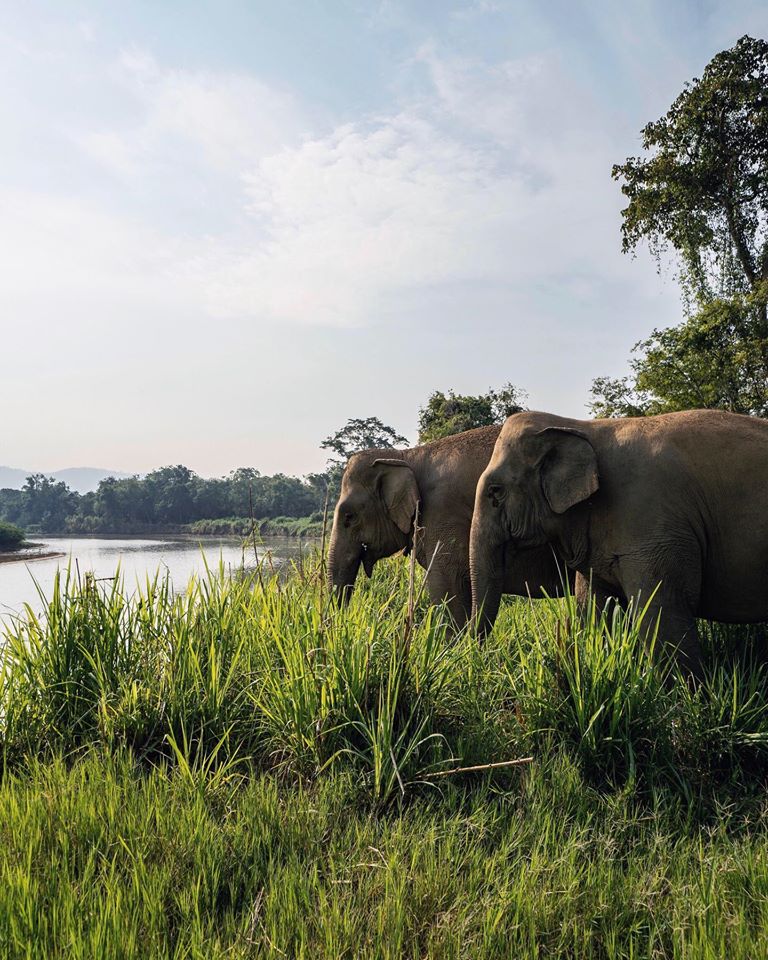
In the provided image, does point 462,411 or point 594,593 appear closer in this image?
point 594,593

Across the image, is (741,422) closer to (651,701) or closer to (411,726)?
(651,701)

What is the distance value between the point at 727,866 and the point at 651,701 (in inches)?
37.4

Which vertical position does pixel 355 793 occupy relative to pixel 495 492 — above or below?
below

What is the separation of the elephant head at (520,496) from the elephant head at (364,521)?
5.87ft

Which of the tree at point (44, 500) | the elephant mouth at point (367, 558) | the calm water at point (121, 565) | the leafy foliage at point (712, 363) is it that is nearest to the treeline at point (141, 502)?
the tree at point (44, 500)

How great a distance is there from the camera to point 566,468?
5309 mm

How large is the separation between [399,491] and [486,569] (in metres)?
1.81

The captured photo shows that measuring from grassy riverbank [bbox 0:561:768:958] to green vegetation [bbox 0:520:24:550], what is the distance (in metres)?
45.0

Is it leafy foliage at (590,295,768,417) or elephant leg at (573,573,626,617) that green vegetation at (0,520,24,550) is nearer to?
leafy foliage at (590,295,768,417)

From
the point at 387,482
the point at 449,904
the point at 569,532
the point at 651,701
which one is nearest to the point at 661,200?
the point at 387,482

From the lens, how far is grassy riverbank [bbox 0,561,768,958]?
245 centimetres

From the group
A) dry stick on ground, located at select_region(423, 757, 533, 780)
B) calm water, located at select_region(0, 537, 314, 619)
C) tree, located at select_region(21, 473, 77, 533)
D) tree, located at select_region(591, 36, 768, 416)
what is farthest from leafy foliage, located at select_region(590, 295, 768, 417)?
tree, located at select_region(21, 473, 77, 533)

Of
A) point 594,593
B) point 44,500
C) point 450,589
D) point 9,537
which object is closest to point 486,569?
point 594,593

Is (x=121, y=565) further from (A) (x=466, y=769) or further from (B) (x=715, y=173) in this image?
(B) (x=715, y=173)
